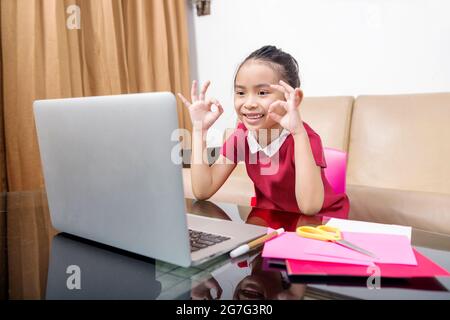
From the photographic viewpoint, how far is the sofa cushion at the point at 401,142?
1910 millimetres

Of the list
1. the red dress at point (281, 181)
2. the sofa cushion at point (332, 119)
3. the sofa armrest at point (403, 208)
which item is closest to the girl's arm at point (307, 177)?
the red dress at point (281, 181)

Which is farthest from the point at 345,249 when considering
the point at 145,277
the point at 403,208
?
the point at 403,208

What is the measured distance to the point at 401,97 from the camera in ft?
6.89

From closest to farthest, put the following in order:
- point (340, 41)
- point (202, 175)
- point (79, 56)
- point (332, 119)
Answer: point (202, 175) < point (332, 119) < point (79, 56) < point (340, 41)

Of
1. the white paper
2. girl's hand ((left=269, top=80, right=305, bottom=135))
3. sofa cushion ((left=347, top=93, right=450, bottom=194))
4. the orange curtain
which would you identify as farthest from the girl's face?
sofa cushion ((left=347, top=93, right=450, bottom=194))

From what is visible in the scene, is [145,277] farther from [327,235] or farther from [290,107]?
[290,107]

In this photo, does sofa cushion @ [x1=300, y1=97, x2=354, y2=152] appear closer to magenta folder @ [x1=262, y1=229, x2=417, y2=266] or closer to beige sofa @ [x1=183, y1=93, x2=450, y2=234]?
beige sofa @ [x1=183, y1=93, x2=450, y2=234]

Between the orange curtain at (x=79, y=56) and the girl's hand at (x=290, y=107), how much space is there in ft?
3.05

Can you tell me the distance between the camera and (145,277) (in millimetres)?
577

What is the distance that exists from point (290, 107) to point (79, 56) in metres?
1.80

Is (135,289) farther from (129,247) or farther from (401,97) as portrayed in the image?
(401,97)

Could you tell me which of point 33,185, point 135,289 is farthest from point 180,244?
point 33,185

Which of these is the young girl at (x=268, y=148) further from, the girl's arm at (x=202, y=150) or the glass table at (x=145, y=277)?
the glass table at (x=145, y=277)
